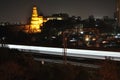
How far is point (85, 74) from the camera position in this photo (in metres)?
13.4

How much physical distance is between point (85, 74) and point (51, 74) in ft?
4.62

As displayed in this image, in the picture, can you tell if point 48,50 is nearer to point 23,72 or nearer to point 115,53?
point 115,53

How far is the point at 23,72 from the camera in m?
14.3

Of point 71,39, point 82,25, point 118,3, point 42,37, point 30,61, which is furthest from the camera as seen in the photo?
point 118,3

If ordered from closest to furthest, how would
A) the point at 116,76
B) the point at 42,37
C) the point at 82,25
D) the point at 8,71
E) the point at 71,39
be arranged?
the point at 116,76 < the point at 8,71 < the point at 71,39 < the point at 42,37 < the point at 82,25

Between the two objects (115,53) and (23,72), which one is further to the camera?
(115,53)

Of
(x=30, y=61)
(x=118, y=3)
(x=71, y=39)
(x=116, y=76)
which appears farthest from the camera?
(x=118, y=3)

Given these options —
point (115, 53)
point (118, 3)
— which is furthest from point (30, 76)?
point (118, 3)

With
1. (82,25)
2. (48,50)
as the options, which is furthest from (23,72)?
(82,25)

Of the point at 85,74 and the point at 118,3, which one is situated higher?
the point at 118,3

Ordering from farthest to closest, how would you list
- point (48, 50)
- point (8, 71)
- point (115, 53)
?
point (48, 50) < point (115, 53) < point (8, 71)

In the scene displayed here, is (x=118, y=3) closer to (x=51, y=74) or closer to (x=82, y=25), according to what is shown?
(x=82, y=25)

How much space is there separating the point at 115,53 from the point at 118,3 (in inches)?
2204

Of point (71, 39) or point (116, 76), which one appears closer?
point (116, 76)
